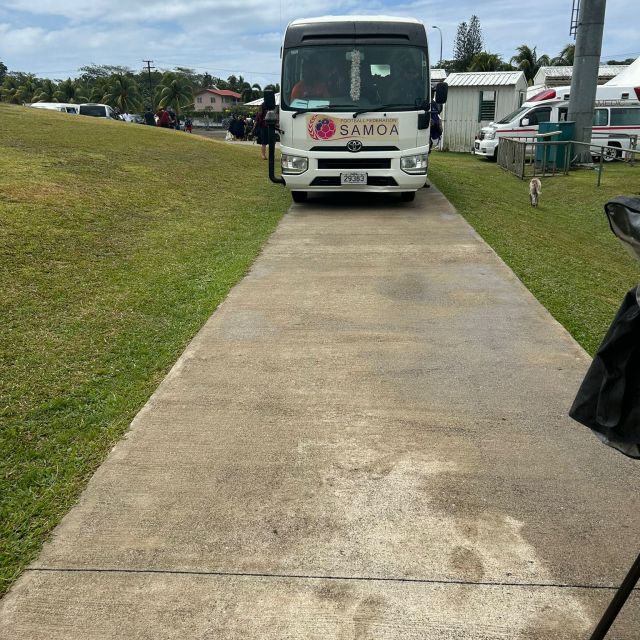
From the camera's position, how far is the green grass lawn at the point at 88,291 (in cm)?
331

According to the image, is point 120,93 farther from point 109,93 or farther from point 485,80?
point 485,80

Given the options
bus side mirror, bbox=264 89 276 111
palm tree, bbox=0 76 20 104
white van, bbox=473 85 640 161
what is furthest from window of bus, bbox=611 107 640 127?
palm tree, bbox=0 76 20 104

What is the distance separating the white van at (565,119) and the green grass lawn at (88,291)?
12.2 metres

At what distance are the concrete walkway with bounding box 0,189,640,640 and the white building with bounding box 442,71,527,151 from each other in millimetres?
23647

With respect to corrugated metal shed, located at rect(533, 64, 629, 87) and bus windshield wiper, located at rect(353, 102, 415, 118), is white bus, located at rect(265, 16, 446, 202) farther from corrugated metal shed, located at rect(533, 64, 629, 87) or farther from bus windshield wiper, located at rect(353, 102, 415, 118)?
corrugated metal shed, located at rect(533, 64, 629, 87)

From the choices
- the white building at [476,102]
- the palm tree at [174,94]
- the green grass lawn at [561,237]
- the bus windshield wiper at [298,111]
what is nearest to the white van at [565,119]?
the white building at [476,102]

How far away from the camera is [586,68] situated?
19781 millimetres

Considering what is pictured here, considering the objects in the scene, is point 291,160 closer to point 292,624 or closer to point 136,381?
point 136,381

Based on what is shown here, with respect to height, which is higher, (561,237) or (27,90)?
A: (27,90)

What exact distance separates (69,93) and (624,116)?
232ft

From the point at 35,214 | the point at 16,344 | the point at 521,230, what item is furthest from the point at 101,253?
the point at 521,230

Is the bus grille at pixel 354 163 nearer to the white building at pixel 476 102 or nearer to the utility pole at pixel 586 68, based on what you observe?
the utility pole at pixel 586 68

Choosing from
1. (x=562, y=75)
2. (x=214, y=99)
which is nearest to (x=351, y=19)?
(x=562, y=75)

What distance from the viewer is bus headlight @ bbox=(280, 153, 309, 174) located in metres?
10.2
